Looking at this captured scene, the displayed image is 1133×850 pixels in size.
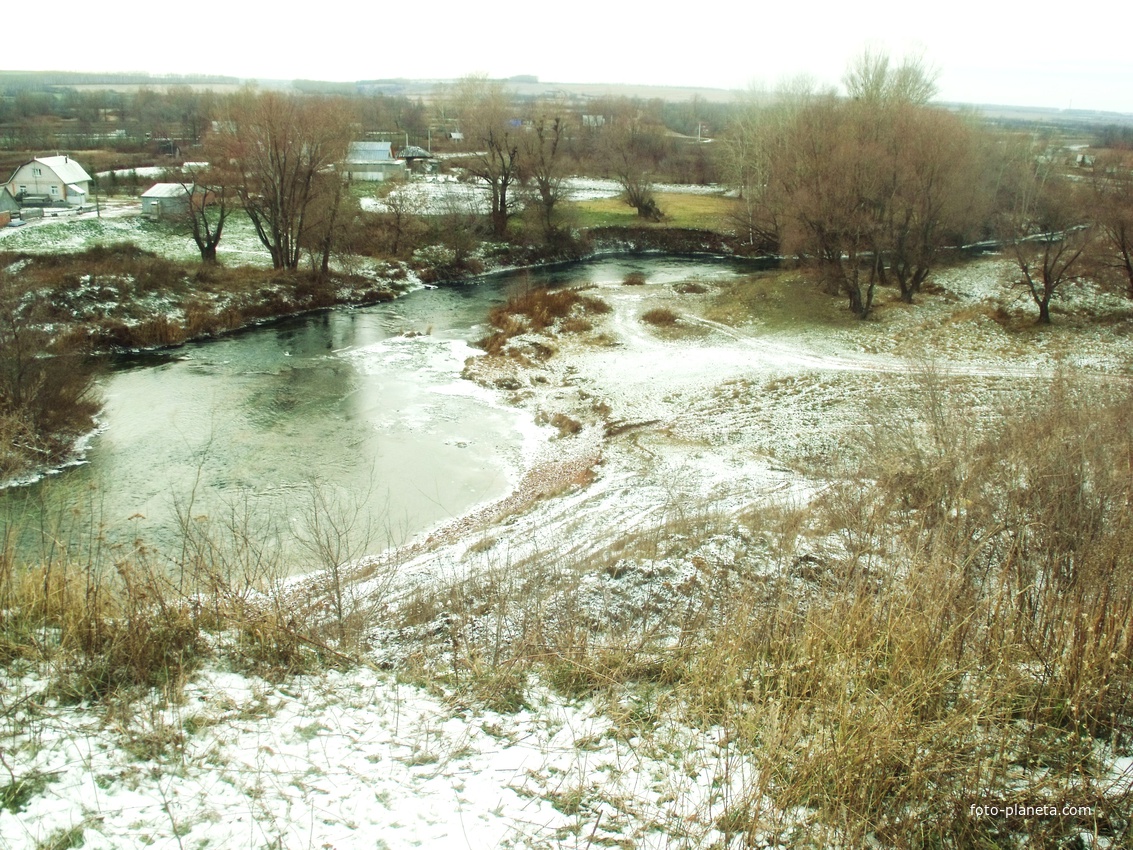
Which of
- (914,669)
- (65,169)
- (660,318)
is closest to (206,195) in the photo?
(660,318)

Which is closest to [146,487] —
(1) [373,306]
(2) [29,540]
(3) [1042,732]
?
(2) [29,540]

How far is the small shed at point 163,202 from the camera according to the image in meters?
41.2

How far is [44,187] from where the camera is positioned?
5147cm

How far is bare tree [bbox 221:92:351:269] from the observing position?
31500 millimetres

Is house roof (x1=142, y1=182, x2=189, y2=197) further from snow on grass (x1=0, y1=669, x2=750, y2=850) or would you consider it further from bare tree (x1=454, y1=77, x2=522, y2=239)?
snow on grass (x1=0, y1=669, x2=750, y2=850)

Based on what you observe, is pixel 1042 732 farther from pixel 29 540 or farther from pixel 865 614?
pixel 29 540

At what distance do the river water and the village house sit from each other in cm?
3181

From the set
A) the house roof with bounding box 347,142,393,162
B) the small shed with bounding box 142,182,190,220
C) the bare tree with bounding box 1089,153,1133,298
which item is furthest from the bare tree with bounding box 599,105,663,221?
the bare tree with bounding box 1089,153,1133,298

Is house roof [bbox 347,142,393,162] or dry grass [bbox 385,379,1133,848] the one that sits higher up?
house roof [bbox 347,142,393,162]

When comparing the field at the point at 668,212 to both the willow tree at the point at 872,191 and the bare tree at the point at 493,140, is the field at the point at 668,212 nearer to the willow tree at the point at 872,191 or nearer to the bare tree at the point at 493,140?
the bare tree at the point at 493,140

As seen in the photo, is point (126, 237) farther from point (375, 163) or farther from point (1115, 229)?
point (1115, 229)

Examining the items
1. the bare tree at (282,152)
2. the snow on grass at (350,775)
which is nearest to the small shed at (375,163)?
the bare tree at (282,152)

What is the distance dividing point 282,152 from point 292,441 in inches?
729

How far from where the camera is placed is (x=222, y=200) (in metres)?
33.8
